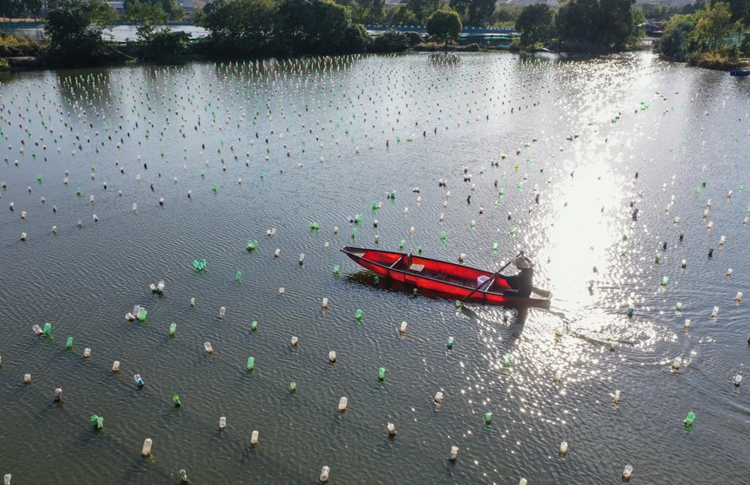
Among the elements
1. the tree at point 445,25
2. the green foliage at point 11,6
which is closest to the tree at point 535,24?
the tree at point 445,25

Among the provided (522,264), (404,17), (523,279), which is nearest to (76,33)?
(404,17)

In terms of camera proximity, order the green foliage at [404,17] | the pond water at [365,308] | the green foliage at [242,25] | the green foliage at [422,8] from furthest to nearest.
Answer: the green foliage at [422,8], the green foliage at [404,17], the green foliage at [242,25], the pond water at [365,308]

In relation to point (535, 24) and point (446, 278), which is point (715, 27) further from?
point (446, 278)

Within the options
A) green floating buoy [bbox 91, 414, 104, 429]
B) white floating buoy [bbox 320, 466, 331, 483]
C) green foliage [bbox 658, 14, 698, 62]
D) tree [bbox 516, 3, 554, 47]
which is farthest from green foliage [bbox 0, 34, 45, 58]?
green foliage [bbox 658, 14, 698, 62]

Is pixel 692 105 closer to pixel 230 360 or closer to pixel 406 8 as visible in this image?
pixel 230 360

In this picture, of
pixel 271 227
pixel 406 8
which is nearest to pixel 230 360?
pixel 271 227

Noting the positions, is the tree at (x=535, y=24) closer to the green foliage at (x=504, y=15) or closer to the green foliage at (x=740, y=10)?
the green foliage at (x=740, y=10)
